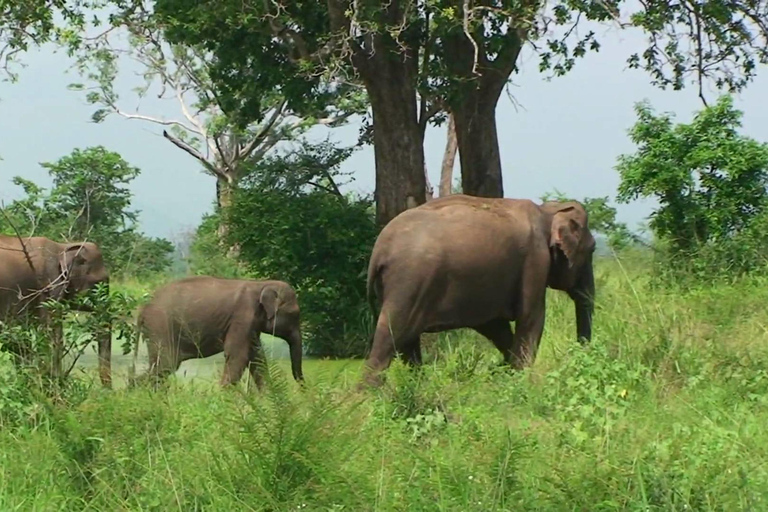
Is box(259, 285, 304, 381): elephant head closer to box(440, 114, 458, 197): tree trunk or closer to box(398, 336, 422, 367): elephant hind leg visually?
box(398, 336, 422, 367): elephant hind leg

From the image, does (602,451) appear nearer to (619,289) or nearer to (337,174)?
(619,289)

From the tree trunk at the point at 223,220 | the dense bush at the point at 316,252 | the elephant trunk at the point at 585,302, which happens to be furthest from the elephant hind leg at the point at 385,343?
the tree trunk at the point at 223,220

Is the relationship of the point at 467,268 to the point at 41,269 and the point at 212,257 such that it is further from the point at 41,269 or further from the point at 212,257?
the point at 212,257

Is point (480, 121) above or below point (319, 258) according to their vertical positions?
above

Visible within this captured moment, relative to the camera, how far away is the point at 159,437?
17.8 feet

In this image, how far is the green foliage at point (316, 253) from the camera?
13.6 m

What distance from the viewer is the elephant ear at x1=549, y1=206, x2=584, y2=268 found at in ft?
28.1

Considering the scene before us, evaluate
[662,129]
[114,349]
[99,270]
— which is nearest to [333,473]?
[99,270]

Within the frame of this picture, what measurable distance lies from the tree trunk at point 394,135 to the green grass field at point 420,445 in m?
5.89

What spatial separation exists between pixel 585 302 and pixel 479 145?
521cm

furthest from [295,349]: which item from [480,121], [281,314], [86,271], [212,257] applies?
[212,257]

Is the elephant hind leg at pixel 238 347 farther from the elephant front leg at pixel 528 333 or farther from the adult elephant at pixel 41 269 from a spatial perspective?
the elephant front leg at pixel 528 333

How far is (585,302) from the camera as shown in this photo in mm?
8984

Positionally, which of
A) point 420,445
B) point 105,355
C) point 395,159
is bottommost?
point 420,445
